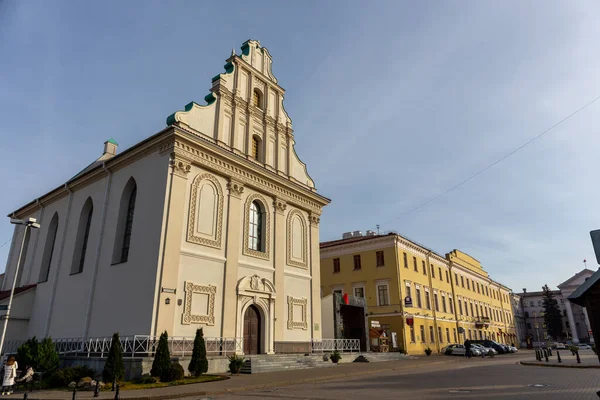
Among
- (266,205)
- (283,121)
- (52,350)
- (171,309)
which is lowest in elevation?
(52,350)

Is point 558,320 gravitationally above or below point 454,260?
below

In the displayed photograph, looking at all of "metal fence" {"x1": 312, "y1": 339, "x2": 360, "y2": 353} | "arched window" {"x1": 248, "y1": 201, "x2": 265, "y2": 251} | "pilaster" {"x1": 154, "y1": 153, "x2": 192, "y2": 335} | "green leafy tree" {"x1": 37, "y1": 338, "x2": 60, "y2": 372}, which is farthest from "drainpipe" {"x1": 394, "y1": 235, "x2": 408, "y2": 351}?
"green leafy tree" {"x1": 37, "y1": 338, "x2": 60, "y2": 372}

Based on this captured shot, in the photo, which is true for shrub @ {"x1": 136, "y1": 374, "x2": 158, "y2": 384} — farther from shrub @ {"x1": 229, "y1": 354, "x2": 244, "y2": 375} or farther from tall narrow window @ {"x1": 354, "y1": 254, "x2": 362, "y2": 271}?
tall narrow window @ {"x1": 354, "y1": 254, "x2": 362, "y2": 271}

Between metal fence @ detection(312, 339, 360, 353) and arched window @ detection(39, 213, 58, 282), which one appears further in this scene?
arched window @ detection(39, 213, 58, 282)

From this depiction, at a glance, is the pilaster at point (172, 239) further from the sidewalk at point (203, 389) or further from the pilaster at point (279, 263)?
the pilaster at point (279, 263)

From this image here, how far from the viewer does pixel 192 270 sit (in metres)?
20.9

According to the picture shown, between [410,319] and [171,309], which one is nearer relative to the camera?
[171,309]

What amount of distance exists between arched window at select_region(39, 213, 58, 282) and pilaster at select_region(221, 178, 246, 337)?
47.1 feet

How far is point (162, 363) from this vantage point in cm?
1608

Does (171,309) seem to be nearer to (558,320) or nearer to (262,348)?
(262,348)

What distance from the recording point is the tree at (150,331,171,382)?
15.9 metres

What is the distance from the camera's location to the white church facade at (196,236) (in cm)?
2042

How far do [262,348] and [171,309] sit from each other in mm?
6999

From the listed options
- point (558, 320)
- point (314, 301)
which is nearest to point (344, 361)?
point (314, 301)
